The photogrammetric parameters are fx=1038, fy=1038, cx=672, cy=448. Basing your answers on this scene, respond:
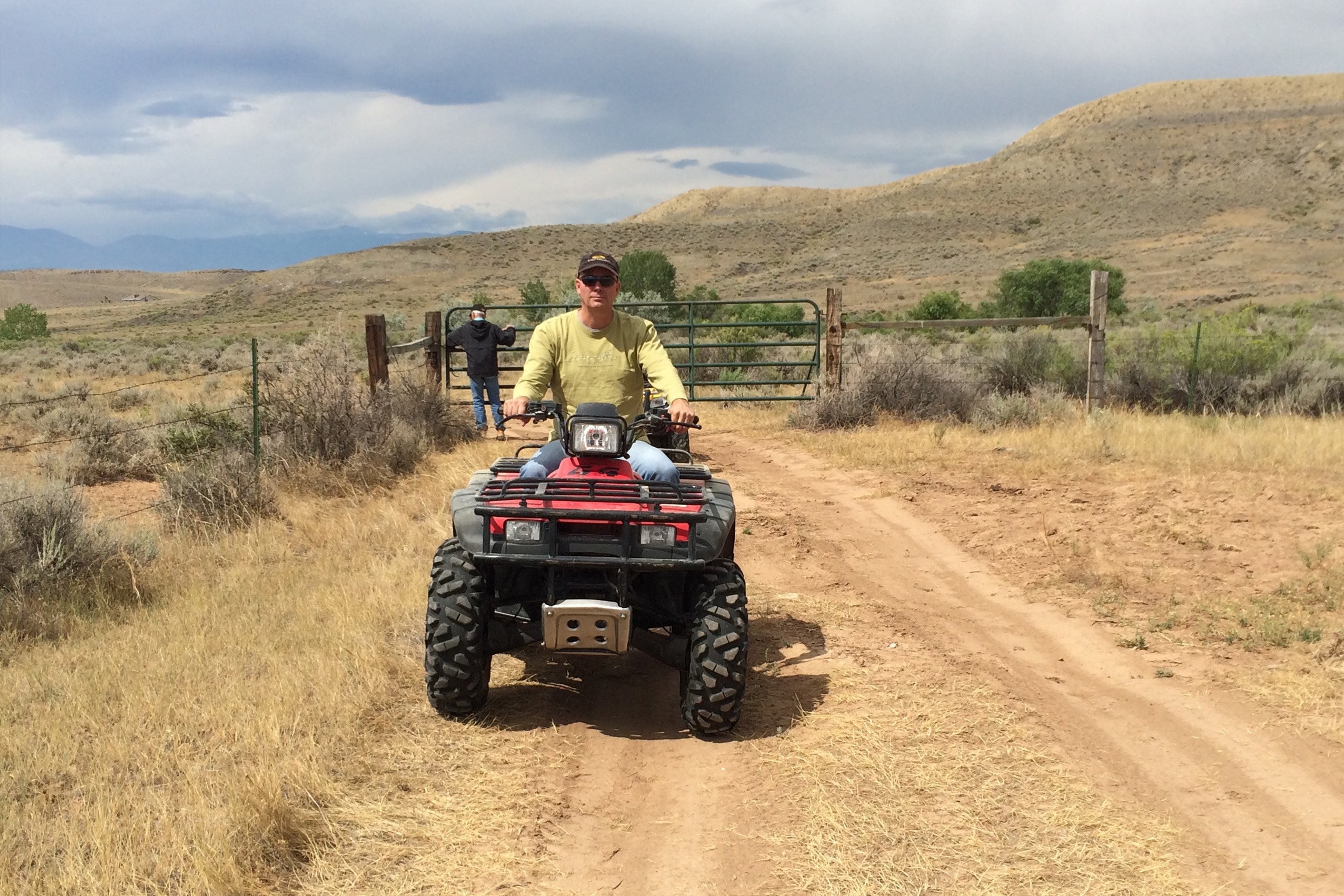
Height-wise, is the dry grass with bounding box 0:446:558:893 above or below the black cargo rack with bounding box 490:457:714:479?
below

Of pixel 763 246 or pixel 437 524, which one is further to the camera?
pixel 763 246

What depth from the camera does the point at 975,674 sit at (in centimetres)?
539

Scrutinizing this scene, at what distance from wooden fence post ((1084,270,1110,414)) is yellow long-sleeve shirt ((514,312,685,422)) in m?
9.48

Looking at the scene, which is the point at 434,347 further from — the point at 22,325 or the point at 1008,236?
the point at 1008,236

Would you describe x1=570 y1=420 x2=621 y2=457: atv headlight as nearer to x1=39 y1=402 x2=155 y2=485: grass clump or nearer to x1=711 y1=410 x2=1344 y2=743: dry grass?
x1=711 y1=410 x2=1344 y2=743: dry grass

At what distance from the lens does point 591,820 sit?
154 inches

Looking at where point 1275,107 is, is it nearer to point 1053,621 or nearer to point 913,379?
point 913,379

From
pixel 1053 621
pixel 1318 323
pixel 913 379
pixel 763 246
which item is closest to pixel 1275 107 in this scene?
pixel 763 246

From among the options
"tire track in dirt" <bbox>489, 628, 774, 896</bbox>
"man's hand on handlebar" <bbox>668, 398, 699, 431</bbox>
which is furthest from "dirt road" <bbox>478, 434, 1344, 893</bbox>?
"man's hand on handlebar" <bbox>668, 398, 699, 431</bbox>

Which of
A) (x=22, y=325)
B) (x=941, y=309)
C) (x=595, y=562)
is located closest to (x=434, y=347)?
(x=595, y=562)

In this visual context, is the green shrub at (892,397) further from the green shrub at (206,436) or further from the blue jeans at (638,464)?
the blue jeans at (638,464)

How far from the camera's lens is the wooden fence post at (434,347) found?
47.0ft

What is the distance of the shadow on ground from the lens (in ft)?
15.8

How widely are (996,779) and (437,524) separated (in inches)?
203
